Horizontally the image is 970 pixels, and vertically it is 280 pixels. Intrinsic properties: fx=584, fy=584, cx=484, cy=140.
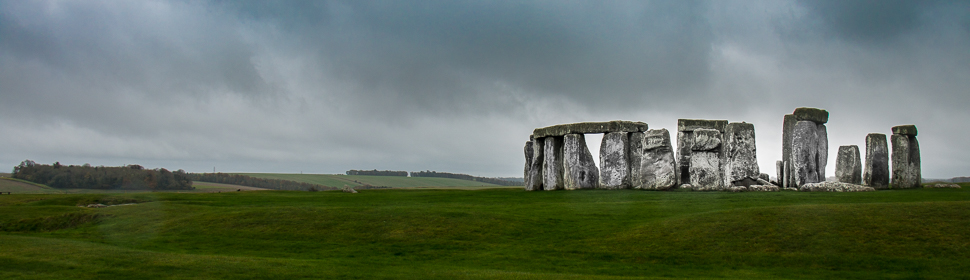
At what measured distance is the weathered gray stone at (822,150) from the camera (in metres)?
28.2

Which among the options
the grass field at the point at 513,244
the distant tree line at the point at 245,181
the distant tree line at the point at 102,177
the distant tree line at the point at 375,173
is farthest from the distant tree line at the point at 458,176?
the grass field at the point at 513,244

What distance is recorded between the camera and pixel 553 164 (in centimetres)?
3250

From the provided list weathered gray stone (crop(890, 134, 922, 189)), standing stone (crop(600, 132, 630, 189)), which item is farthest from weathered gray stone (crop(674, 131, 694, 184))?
weathered gray stone (crop(890, 134, 922, 189))

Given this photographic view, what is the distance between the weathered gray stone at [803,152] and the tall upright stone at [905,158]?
4.26 m

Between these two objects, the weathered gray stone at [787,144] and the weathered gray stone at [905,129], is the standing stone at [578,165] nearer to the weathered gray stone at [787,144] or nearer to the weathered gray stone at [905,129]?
the weathered gray stone at [787,144]

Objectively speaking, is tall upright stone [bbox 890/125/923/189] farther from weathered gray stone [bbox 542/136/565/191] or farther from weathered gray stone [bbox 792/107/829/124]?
weathered gray stone [bbox 542/136/565/191]

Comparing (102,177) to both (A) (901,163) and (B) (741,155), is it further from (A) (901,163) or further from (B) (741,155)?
(A) (901,163)

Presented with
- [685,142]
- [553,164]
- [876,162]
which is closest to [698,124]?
[685,142]

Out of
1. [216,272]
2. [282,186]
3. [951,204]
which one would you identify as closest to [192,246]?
[216,272]

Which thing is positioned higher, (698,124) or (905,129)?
(698,124)

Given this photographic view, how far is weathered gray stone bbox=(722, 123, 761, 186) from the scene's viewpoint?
27.2 meters

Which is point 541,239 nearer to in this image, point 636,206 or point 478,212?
point 478,212

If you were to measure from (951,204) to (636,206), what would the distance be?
8389 millimetres

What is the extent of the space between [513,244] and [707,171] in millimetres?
16822
